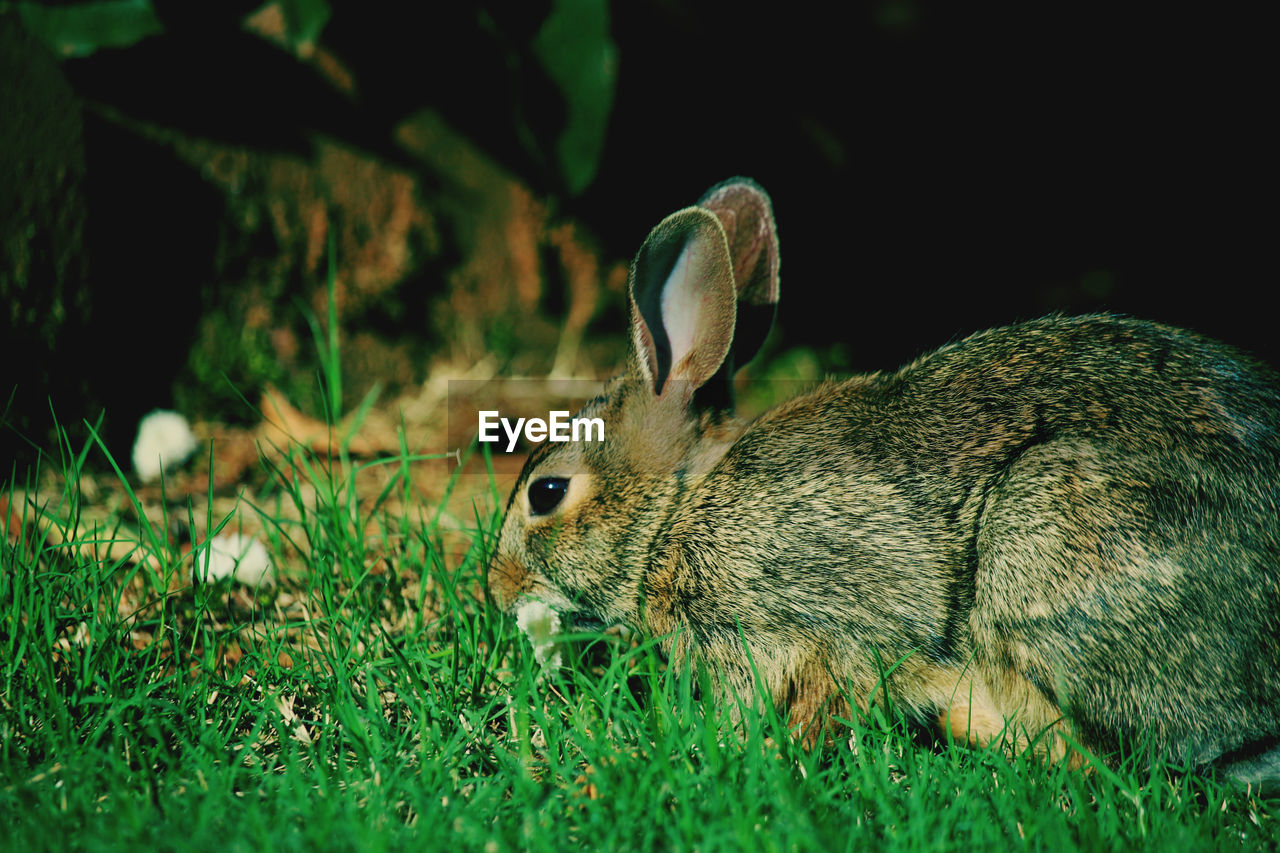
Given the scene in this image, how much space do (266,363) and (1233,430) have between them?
460 centimetres

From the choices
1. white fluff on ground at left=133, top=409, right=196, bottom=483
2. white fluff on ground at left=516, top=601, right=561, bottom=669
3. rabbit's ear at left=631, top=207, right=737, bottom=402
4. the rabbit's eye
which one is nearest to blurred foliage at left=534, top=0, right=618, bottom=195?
rabbit's ear at left=631, top=207, right=737, bottom=402

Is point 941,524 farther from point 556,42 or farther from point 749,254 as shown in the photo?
point 556,42

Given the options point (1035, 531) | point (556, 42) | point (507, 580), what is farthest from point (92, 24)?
point (1035, 531)

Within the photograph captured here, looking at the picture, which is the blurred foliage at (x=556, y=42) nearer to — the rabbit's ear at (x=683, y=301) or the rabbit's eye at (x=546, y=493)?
the rabbit's ear at (x=683, y=301)

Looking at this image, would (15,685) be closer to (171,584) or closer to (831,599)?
(171,584)

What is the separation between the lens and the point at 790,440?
3357 mm

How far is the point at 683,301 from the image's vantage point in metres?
3.43

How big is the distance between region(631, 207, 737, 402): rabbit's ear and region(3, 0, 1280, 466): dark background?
4.62 feet

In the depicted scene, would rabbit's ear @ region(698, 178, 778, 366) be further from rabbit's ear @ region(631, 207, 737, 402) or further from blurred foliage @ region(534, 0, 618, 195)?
blurred foliage @ region(534, 0, 618, 195)

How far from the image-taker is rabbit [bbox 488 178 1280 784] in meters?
2.64

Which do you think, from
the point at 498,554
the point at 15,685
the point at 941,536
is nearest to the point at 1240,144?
the point at 941,536

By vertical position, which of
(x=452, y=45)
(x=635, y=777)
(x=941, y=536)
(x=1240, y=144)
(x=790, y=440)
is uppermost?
(x=452, y=45)

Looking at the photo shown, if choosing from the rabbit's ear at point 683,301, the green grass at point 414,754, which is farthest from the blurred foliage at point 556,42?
the green grass at point 414,754

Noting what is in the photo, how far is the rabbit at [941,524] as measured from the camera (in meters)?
2.64
